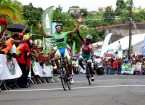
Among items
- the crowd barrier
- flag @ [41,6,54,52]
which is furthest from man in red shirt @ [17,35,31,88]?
flag @ [41,6,54,52]

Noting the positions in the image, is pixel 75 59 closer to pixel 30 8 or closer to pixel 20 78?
pixel 20 78

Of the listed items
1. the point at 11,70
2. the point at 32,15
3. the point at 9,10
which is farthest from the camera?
the point at 32,15

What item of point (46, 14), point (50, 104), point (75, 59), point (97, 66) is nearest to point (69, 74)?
point (50, 104)

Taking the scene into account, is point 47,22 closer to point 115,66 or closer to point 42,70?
point 42,70

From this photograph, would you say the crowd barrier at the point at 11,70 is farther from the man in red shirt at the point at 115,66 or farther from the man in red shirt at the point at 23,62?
the man in red shirt at the point at 115,66

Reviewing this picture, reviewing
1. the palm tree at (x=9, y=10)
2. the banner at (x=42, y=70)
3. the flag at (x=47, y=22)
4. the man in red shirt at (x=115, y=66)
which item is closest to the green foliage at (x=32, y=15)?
the man in red shirt at (x=115, y=66)

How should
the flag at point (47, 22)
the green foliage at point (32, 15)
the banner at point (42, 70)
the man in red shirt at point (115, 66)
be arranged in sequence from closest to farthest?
the banner at point (42, 70) → the flag at point (47, 22) → the man in red shirt at point (115, 66) → the green foliage at point (32, 15)

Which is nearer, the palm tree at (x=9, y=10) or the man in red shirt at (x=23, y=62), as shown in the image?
the man in red shirt at (x=23, y=62)

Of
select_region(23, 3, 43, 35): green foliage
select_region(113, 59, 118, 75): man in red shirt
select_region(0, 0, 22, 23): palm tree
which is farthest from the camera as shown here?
select_region(23, 3, 43, 35): green foliage

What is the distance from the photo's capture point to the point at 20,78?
17.8 m

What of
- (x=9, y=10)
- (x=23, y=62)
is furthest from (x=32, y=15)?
(x=23, y=62)

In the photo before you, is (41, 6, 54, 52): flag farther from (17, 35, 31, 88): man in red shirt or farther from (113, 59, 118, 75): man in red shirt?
(17, 35, 31, 88): man in red shirt

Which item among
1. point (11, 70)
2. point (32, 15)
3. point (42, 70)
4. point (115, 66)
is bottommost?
point (115, 66)

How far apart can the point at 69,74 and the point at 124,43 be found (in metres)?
47.7
